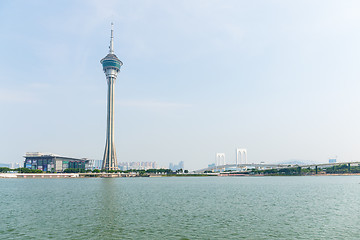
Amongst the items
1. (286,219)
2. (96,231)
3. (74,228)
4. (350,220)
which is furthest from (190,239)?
(350,220)

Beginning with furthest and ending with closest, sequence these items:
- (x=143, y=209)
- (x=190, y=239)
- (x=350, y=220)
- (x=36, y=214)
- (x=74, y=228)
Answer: (x=143, y=209), (x=36, y=214), (x=350, y=220), (x=74, y=228), (x=190, y=239)

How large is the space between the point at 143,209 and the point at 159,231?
16.2 metres

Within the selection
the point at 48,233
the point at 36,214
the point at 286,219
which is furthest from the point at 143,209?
the point at 286,219

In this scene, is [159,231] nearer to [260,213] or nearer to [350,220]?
[260,213]

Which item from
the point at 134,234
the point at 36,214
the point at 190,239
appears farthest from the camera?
the point at 36,214

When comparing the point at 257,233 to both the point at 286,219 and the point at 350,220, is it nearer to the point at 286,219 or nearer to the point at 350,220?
the point at 286,219

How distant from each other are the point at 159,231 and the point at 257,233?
994 centimetres

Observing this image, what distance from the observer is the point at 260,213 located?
4125 centimetres

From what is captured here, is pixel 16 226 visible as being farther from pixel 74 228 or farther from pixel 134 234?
pixel 134 234

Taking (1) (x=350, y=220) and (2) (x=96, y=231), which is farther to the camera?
(1) (x=350, y=220)

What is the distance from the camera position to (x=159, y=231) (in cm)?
2992

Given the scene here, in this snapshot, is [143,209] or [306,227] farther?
[143,209]

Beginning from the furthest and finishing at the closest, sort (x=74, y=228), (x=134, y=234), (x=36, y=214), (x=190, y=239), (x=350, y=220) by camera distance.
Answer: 1. (x=36, y=214)
2. (x=350, y=220)
3. (x=74, y=228)
4. (x=134, y=234)
5. (x=190, y=239)

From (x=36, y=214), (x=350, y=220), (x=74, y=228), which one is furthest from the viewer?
(x=36, y=214)
